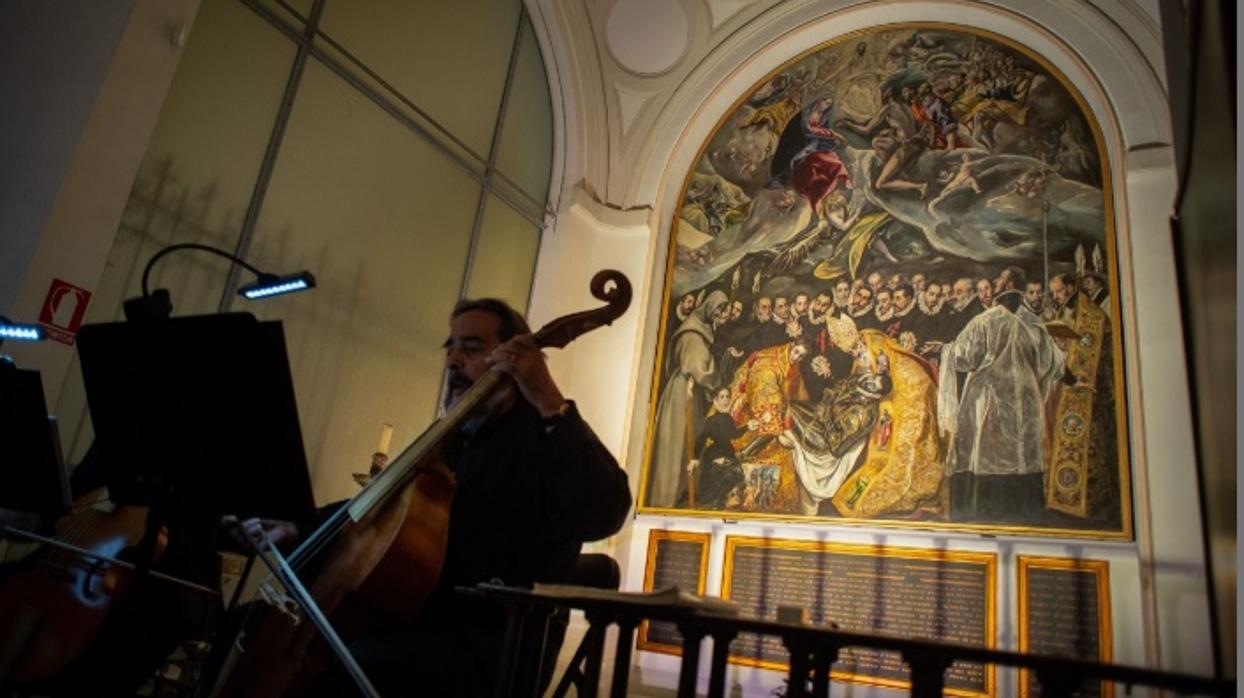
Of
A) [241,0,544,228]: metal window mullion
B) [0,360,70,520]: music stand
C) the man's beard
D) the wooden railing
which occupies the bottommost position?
the wooden railing

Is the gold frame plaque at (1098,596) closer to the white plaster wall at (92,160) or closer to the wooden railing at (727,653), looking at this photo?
the wooden railing at (727,653)

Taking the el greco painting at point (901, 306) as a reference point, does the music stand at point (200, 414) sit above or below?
below

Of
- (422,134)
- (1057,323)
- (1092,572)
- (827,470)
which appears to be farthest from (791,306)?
(422,134)

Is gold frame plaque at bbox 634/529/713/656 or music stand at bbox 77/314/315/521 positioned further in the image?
gold frame plaque at bbox 634/529/713/656

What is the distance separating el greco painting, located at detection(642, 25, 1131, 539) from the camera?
225 inches

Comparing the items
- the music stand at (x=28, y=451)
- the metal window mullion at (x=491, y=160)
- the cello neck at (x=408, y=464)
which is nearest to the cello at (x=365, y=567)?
the cello neck at (x=408, y=464)

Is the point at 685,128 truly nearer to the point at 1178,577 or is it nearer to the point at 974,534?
the point at 974,534

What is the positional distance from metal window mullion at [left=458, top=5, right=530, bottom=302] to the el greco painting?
1941 millimetres

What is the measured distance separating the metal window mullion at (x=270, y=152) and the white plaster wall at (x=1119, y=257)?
9.83 feet

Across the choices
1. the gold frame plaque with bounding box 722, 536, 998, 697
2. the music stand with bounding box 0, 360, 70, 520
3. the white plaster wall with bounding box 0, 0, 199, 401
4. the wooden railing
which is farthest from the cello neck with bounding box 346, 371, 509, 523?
the gold frame plaque with bounding box 722, 536, 998, 697

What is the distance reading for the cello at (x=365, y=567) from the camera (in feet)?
6.46

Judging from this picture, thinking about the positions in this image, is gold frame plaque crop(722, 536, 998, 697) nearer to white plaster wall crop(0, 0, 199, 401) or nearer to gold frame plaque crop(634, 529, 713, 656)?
gold frame plaque crop(634, 529, 713, 656)

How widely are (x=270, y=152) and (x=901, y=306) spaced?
5.04m

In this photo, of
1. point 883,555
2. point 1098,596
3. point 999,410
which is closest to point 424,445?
point 883,555
